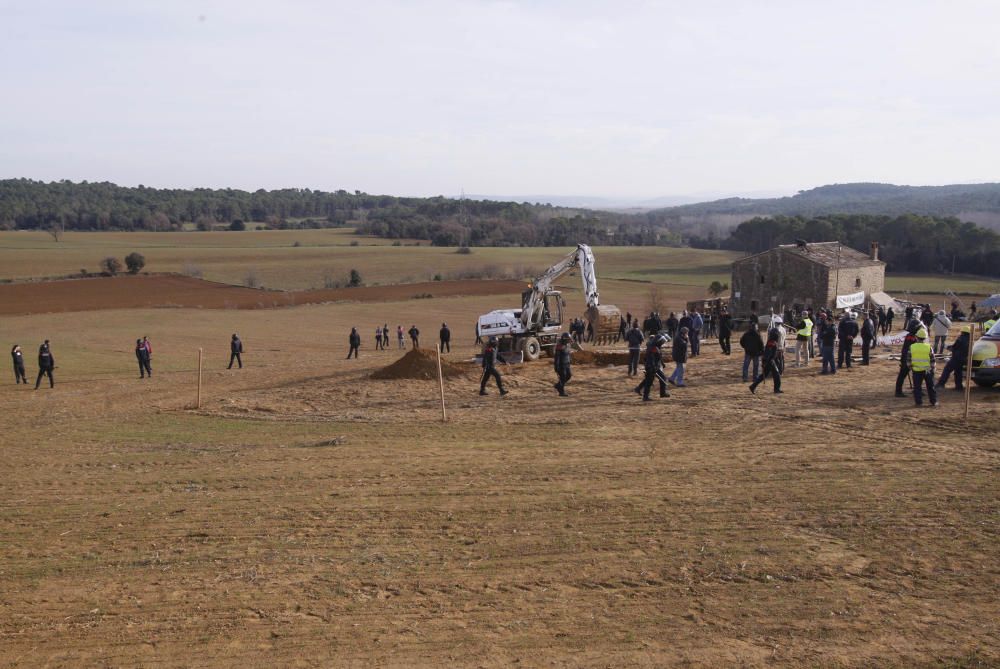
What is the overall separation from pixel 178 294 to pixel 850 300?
49.1 metres

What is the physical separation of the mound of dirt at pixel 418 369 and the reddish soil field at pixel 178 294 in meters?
41.2

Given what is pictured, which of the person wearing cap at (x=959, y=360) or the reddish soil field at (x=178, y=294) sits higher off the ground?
the person wearing cap at (x=959, y=360)

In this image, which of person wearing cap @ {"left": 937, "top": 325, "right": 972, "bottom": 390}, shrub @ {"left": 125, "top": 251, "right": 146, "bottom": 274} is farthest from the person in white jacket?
shrub @ {"left": 125, "top": 251, "right": 146, "bottom": 274}

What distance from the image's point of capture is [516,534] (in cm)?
970

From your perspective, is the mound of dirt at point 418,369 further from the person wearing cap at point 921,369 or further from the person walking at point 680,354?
the person wearing cap at point 921,369

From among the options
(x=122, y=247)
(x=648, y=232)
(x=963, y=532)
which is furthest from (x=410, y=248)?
(x=963, y=532)

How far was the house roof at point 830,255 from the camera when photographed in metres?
45.9

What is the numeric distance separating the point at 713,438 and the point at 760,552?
17.1ft

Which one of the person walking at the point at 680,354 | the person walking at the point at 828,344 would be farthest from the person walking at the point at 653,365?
the person walking at the point at 828,344

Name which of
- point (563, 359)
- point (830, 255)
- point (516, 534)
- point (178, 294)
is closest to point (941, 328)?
point (563, 359)

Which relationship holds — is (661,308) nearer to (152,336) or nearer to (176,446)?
(152,336)

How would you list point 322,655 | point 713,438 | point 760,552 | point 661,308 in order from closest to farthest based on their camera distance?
point 322,655 → point 760,552 → point 713,438 → point 661,308

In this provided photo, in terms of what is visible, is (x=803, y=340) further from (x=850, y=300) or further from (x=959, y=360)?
(x=850, y=300)

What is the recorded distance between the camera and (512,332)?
Answer: 2531cm
